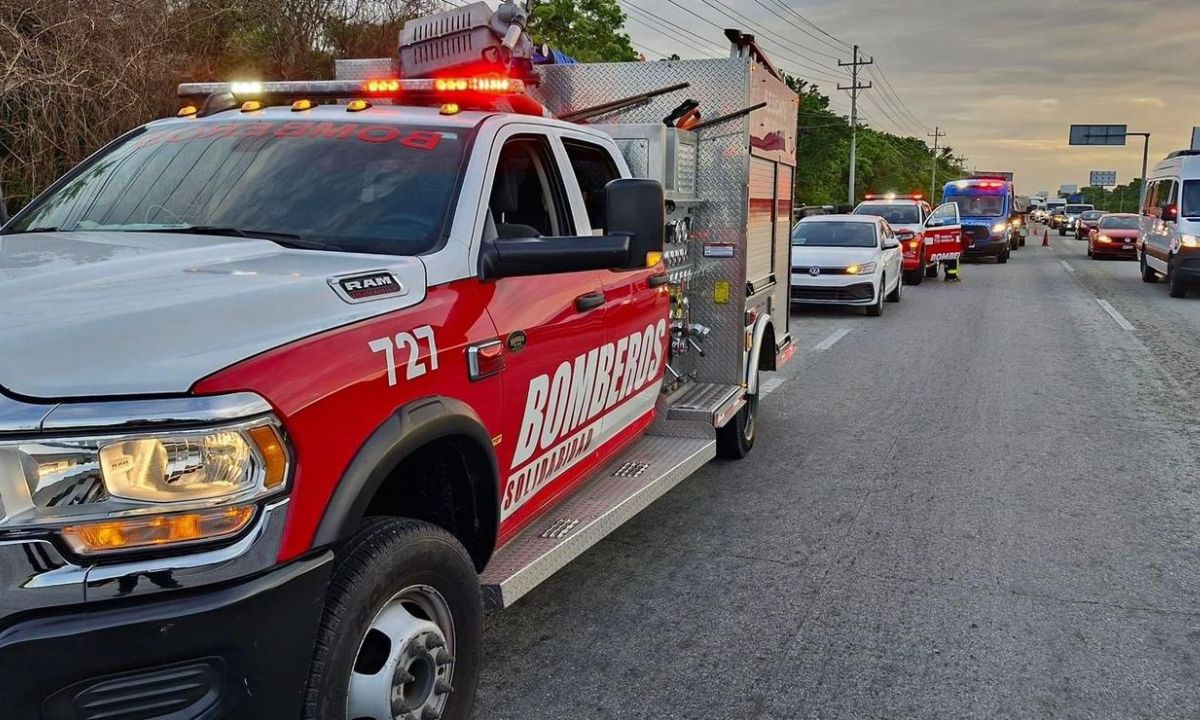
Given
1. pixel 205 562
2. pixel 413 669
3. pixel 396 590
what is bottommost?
pixel 413 669

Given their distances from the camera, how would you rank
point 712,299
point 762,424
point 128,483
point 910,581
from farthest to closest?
1. point 762,424
2. point 712,299
3. point 910,581
4. point 128,483

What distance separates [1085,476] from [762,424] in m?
2.45

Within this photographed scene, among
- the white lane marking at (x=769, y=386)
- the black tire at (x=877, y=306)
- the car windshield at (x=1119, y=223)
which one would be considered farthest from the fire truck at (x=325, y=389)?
the car windshield at (x=1119, y=223)

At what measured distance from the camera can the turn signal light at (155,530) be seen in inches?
80.0

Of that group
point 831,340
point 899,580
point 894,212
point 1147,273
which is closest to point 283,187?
point 899,580

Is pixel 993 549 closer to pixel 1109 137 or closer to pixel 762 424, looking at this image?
pixel 762 424

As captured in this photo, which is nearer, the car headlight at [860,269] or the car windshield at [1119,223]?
the car headlight at [860,269]

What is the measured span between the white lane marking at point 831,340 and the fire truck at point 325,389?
7.14 metres

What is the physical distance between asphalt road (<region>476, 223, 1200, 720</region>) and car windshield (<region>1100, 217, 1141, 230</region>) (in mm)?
25438

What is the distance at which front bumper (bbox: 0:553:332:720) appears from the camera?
1.95 m

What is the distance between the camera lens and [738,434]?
6.83 meters

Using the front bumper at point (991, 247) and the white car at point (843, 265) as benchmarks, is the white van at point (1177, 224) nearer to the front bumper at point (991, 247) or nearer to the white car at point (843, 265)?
the white car at point (843, 265)

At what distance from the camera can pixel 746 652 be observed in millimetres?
3971

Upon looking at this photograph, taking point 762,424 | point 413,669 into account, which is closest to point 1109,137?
point 762,424
